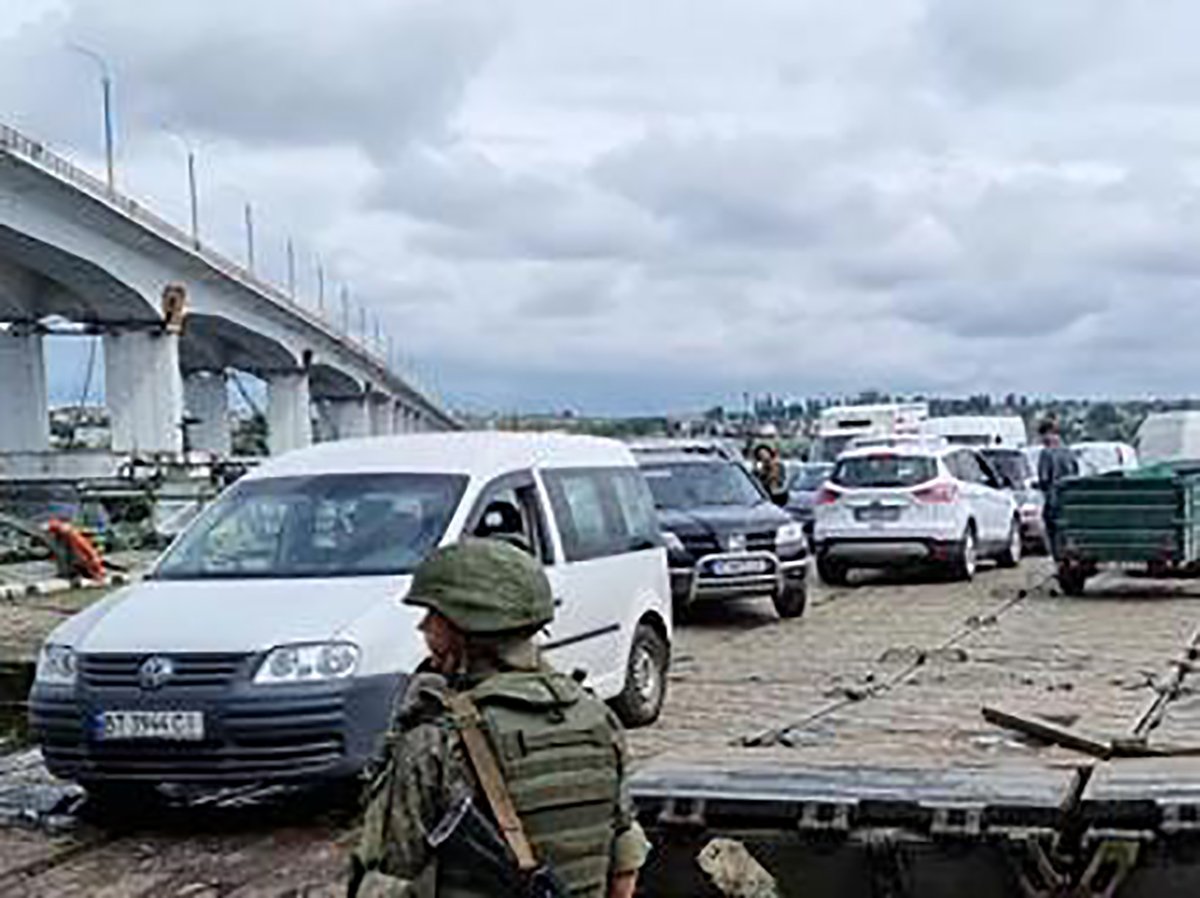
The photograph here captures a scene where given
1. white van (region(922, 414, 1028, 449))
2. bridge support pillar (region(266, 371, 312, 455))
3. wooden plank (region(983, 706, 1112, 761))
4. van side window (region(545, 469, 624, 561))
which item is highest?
bridge support pillar (region(266, 371, 312, 455))

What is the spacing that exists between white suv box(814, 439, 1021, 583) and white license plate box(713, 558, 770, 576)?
16.7ft

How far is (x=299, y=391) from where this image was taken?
7412cm

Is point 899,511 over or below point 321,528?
below

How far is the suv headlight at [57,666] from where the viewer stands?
9.15 m

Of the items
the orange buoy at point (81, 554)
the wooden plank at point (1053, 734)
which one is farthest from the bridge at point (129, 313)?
the wooden plank at point (1053, 734)

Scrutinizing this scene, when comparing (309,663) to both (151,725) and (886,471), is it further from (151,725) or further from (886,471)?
(886,471)

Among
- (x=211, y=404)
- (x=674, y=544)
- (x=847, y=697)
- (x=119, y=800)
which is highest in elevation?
(x=211, y=404)

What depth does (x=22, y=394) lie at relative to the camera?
178 ft

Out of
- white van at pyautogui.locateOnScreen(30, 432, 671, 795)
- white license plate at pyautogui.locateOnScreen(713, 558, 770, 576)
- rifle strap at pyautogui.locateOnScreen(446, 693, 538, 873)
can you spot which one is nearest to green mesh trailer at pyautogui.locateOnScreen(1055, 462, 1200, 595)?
white license plate at pyautogui.locateOnScreen(713, 558, 770, 576)

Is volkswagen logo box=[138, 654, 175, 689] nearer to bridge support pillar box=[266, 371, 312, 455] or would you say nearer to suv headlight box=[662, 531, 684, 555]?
suv headlight box=[662, 531, 684, 555]

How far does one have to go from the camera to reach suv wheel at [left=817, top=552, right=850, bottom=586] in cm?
2362

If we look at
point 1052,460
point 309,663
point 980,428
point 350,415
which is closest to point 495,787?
point 309,663

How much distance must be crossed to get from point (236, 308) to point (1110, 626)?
44846 mm

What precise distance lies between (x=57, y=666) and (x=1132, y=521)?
13357 millimetres
